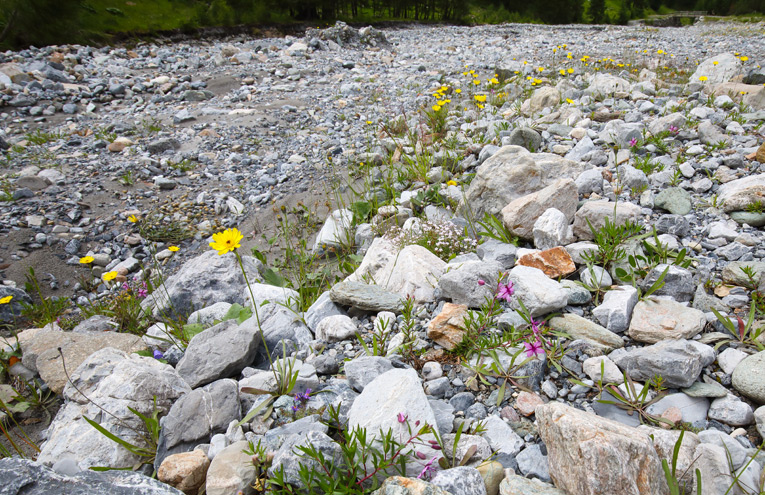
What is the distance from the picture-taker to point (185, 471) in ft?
6.16

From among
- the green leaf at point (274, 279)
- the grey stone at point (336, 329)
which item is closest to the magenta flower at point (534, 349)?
the grey stone at point (336, 329)

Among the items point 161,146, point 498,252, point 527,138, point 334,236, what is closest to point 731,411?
point 498,252

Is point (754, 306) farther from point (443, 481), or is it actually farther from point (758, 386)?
point (443, 481)

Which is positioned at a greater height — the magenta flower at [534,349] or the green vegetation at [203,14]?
the green vegetation at [203,14]

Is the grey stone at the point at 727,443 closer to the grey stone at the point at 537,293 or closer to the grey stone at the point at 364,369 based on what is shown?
the grey stone at the point at 537,293

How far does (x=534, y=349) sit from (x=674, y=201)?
2.13 m

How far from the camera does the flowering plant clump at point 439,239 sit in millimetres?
3574

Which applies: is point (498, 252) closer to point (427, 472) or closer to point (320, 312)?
point (320, 312)

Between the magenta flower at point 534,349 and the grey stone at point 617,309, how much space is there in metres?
0.49

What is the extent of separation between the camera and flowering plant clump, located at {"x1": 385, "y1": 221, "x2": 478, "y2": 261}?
3574 millimetres

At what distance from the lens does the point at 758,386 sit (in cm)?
182

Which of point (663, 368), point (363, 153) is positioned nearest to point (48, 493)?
point (663, 368)

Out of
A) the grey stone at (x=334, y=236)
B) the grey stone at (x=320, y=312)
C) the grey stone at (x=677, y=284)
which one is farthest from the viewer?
the grey stone at (x=334, y=236)

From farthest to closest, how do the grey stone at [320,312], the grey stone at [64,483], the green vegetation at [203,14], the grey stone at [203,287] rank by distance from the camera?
the green vegetation at [203,14] < the grey stone at [203,287] < the grey stone at [320,312] < the grey stone at [64,483]
